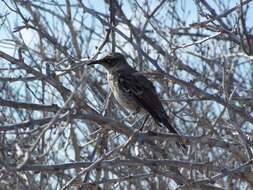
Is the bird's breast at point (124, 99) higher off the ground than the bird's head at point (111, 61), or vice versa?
the bird's head at point (111, 61)

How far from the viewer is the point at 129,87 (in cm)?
828

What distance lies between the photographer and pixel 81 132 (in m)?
8.87

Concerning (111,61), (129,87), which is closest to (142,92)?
(129,87)

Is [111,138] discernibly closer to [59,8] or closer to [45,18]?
[59,8]

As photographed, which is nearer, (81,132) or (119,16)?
(119,16)

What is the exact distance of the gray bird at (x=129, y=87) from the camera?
7.98 metres

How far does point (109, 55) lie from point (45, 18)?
1351mm

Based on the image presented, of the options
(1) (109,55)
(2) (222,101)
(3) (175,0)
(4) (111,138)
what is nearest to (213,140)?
(2) (222,101)

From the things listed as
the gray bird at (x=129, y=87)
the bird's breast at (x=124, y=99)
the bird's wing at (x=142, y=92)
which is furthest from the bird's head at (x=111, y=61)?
the bird's breast at (x=124, y=99)

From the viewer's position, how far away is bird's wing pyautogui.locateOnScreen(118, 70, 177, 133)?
304 inches

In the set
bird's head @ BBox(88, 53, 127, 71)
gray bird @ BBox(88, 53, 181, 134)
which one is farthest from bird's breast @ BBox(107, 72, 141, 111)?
bird's head @ BBox(88, 53, 127, 71)

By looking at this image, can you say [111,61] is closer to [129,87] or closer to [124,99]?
[129,87]

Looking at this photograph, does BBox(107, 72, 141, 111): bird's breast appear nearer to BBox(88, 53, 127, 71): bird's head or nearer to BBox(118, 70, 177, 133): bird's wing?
BBox(118, 70, 177, 133): bird's wing

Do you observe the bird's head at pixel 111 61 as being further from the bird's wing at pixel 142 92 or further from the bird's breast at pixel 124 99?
the bird's breast at pixel 124 99
